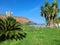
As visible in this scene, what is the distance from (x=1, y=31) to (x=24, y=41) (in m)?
4.15

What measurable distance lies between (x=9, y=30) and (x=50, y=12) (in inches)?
1082

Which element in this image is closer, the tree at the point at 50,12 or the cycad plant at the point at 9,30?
the cycad plant at the point at 9,30

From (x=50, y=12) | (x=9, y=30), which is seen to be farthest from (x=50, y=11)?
(x=9, y=30)

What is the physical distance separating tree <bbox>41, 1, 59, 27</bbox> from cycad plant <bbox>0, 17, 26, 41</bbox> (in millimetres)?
24699

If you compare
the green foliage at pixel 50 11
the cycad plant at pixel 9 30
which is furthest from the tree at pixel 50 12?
the cycad plant at pixel 9 30

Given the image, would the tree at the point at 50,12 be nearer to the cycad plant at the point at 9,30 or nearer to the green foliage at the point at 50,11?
the green foliage at the point at 50,11

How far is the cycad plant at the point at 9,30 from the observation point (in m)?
31.6

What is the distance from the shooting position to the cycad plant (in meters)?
31.6

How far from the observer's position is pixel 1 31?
104 feet

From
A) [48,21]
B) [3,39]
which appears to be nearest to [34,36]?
[3,39]

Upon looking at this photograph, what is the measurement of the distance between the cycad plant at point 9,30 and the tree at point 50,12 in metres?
24.7

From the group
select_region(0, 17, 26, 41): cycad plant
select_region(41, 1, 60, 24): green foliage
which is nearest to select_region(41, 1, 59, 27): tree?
select_region(41, 1, 60, 24): green foliage

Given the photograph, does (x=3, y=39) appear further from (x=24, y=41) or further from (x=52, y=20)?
(x=52, y=20)

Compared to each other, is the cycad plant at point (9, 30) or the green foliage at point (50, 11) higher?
the green foliage at point (50, 11)
